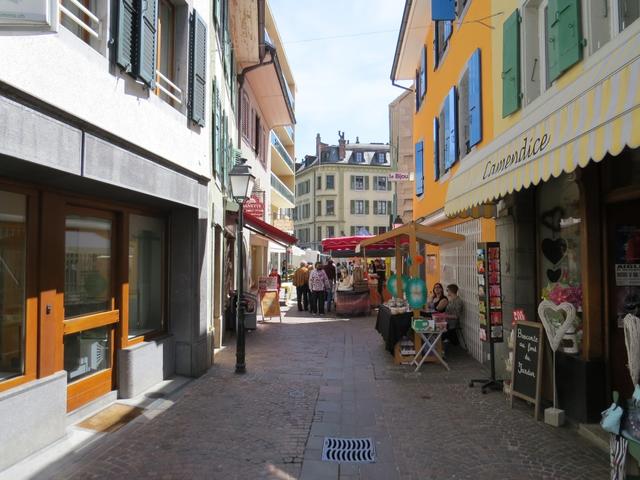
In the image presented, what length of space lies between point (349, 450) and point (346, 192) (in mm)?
58175

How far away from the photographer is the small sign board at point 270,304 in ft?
48.4

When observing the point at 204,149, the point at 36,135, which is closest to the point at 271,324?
the point at 204,149

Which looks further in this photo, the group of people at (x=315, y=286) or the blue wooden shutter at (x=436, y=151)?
the group of people at (x=315, y=286)

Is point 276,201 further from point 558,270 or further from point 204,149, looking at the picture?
point 558,270

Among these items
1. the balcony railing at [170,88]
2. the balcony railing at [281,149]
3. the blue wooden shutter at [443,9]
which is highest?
the balcony railing at [281,149]

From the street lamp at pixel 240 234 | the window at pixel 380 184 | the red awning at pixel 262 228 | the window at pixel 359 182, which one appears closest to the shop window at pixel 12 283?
the street lamp at pixel 240 234

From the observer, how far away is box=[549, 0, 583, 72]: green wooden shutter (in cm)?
512

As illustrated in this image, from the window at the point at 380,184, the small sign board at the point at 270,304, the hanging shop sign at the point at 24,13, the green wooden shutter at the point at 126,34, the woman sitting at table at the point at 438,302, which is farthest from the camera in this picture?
the window at the point at 380,184

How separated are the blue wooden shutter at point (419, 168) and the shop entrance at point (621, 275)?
9.83 m

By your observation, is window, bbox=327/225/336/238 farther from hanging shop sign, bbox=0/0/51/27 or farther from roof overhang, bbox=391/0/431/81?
hanging shop sign, bbox=0/0/51/27

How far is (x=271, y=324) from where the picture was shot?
14516 mm

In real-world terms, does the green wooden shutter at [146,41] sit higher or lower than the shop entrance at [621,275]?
higher

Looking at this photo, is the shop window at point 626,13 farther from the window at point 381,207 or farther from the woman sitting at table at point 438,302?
the window at point 381,207

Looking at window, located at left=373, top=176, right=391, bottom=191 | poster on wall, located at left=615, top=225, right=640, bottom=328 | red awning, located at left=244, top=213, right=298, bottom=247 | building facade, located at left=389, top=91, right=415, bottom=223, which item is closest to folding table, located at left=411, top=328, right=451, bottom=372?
poster on wall, located at left=615, top=225, right=640, bottom=328
